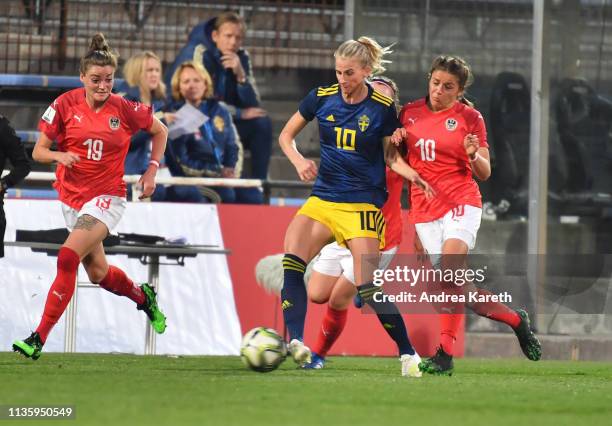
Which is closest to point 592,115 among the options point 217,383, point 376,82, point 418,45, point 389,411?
point 418,45

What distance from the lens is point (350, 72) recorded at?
9859mm

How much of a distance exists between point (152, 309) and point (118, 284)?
1.91 feet

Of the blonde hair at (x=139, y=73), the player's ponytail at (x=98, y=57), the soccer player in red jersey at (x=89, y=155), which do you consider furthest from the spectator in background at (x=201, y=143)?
the player's ponytail at (x=98, y=57)

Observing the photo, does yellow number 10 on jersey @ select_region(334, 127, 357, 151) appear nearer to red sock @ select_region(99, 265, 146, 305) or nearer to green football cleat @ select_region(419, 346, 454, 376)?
green football cleat @ select_region(419, 346, 454, 376)

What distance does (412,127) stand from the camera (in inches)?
405

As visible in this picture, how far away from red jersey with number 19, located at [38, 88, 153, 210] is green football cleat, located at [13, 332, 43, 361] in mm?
1109

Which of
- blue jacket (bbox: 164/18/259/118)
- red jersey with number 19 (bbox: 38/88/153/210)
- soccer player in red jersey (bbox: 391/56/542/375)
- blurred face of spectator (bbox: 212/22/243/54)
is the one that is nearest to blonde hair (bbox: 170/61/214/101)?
blue jacket (bbox: 164/18/259/118)

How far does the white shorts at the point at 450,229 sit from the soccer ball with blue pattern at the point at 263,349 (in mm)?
1430

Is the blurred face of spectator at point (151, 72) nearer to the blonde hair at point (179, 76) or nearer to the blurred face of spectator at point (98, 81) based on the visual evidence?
the blonde hair at point (179, 76)

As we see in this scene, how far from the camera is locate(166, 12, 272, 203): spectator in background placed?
15.9 meters

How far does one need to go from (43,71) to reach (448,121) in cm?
839

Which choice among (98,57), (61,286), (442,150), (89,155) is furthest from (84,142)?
(442,150)

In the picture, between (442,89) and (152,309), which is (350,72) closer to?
(442,89)

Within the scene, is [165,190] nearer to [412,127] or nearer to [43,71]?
[43,71]
